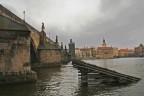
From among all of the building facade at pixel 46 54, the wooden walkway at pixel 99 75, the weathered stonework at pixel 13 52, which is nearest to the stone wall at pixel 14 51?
the weathered stonework at pixel 13 52

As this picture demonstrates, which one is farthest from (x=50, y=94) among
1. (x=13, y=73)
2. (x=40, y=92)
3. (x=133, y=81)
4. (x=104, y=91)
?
(x=133, y=81)

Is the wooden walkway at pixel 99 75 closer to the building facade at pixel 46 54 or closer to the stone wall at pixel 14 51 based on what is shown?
the stone wall at pixel 14 51

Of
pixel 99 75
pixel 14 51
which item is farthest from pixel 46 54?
pixel 99 75

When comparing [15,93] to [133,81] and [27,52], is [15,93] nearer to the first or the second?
[27,52]

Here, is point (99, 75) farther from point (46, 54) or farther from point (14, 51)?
point (46, 54)

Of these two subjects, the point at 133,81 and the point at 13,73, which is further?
the point at 133,81

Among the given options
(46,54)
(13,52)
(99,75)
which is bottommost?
(99,75)

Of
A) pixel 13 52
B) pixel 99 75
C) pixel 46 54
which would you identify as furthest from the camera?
pixel 46 54

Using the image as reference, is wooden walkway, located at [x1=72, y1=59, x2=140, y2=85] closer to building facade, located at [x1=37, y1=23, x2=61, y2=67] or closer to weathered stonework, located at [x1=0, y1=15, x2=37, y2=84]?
weathered stonework, located at [x1=0, y1=15, x2=37, y2=84]

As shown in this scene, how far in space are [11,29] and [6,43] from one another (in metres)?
1.23

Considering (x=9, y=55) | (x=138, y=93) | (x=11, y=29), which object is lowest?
(x=138, y=93)

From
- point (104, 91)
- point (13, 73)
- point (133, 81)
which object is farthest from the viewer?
point (133, 81)

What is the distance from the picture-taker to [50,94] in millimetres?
17891

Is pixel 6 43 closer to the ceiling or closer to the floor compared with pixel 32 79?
closer to the ceiling
